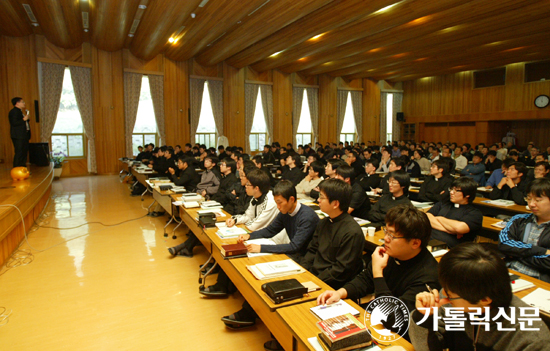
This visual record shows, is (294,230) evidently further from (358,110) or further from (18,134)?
(358,110)

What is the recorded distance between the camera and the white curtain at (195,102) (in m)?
14.2

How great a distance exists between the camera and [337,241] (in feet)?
8.43

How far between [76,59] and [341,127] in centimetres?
1192

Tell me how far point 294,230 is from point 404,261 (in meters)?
1.36

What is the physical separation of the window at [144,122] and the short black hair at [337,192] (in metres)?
12.5

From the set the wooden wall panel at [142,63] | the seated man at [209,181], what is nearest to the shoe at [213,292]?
the seated man at [209,181]

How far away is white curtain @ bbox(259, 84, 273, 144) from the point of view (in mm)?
15797

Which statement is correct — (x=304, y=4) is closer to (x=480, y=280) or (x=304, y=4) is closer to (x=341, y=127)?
(x=480, y=280)

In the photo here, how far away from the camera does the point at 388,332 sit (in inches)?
68.4

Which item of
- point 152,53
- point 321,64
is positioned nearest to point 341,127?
point 321,64

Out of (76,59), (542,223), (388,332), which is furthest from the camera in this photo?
(76,59)

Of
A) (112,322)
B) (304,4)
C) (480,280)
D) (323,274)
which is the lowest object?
(112,322)

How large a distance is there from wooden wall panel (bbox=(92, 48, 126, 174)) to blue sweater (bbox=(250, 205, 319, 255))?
446 inches

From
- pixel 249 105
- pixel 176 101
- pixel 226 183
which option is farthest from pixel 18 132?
pixel 249 105
